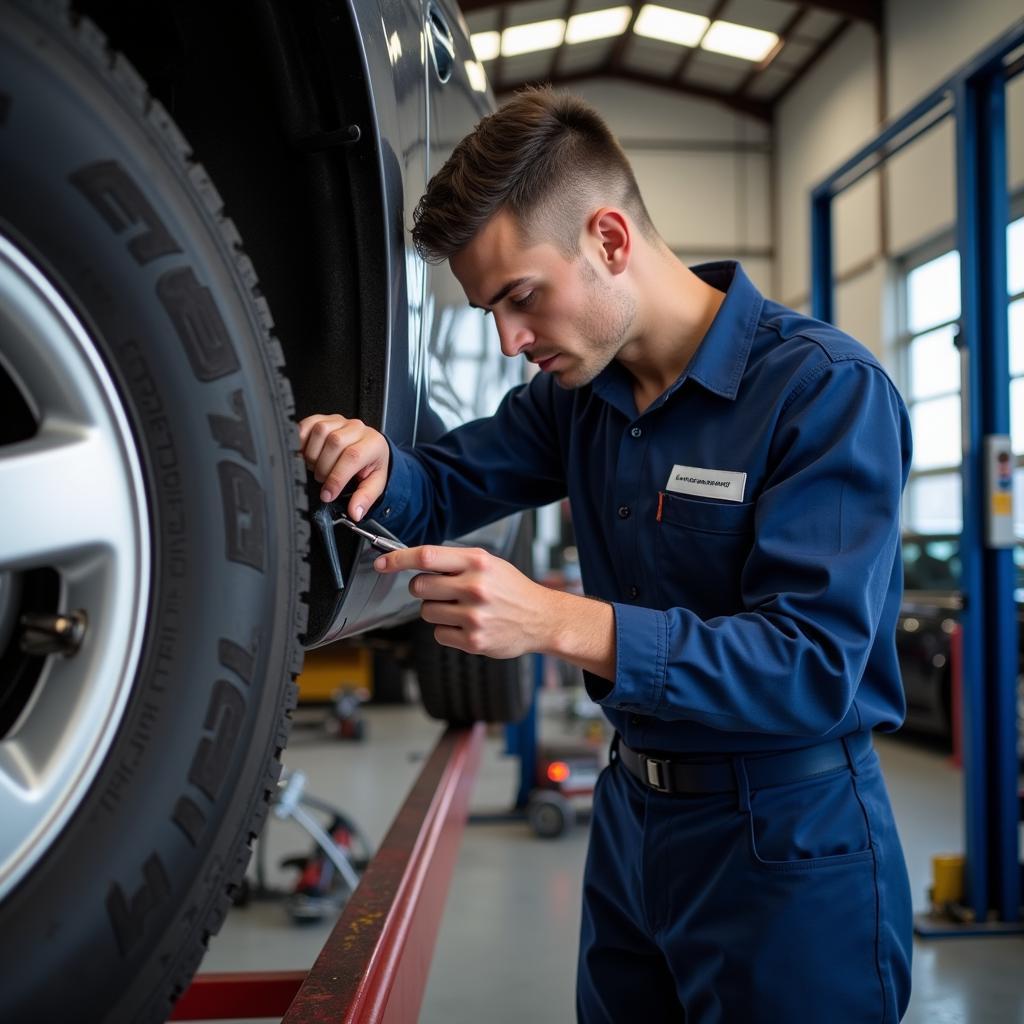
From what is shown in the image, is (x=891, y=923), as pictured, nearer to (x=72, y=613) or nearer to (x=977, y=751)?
(x=72, y=613)

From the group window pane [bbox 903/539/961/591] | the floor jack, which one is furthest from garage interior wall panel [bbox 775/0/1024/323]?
the floor jack

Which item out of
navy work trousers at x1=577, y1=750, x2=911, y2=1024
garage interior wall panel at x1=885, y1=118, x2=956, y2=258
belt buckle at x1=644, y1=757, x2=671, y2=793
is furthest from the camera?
garage interior wall panel at x1=885, y1=118, x2=956, y2=258

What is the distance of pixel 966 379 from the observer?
3.11m

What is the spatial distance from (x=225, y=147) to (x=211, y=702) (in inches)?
25.5

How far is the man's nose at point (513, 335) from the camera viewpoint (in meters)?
1.36

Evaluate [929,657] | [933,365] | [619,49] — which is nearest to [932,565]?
[929,657]

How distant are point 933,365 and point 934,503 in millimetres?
1240

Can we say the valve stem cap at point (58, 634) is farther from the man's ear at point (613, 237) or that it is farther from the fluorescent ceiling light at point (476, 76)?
the fluorescent ceiling light at point (476, 76)

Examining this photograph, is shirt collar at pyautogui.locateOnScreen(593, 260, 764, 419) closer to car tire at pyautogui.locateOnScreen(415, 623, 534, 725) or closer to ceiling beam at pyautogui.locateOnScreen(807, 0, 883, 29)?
car tire at pyautogui.locateOnScreen(415, 623, 534, 725)

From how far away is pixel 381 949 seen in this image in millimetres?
1156

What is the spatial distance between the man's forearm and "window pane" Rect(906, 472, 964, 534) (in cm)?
856

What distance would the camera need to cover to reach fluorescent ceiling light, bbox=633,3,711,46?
11148 millimetres

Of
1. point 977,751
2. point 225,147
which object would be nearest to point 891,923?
point 225,147

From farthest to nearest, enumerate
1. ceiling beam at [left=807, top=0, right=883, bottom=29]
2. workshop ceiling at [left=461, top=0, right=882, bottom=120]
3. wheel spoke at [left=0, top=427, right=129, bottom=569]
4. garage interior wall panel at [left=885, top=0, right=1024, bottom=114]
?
workshop ceiling at [left=461, top=0, right=882, bottom=120] → ceiling beam at [left=807, top=0, right=883, bottom=29] → garage interior wall panel at [left=885, top=0, right=1024, bottom=114] → wheel spoke at [left=0, top=427, right=129, bottom=569]
